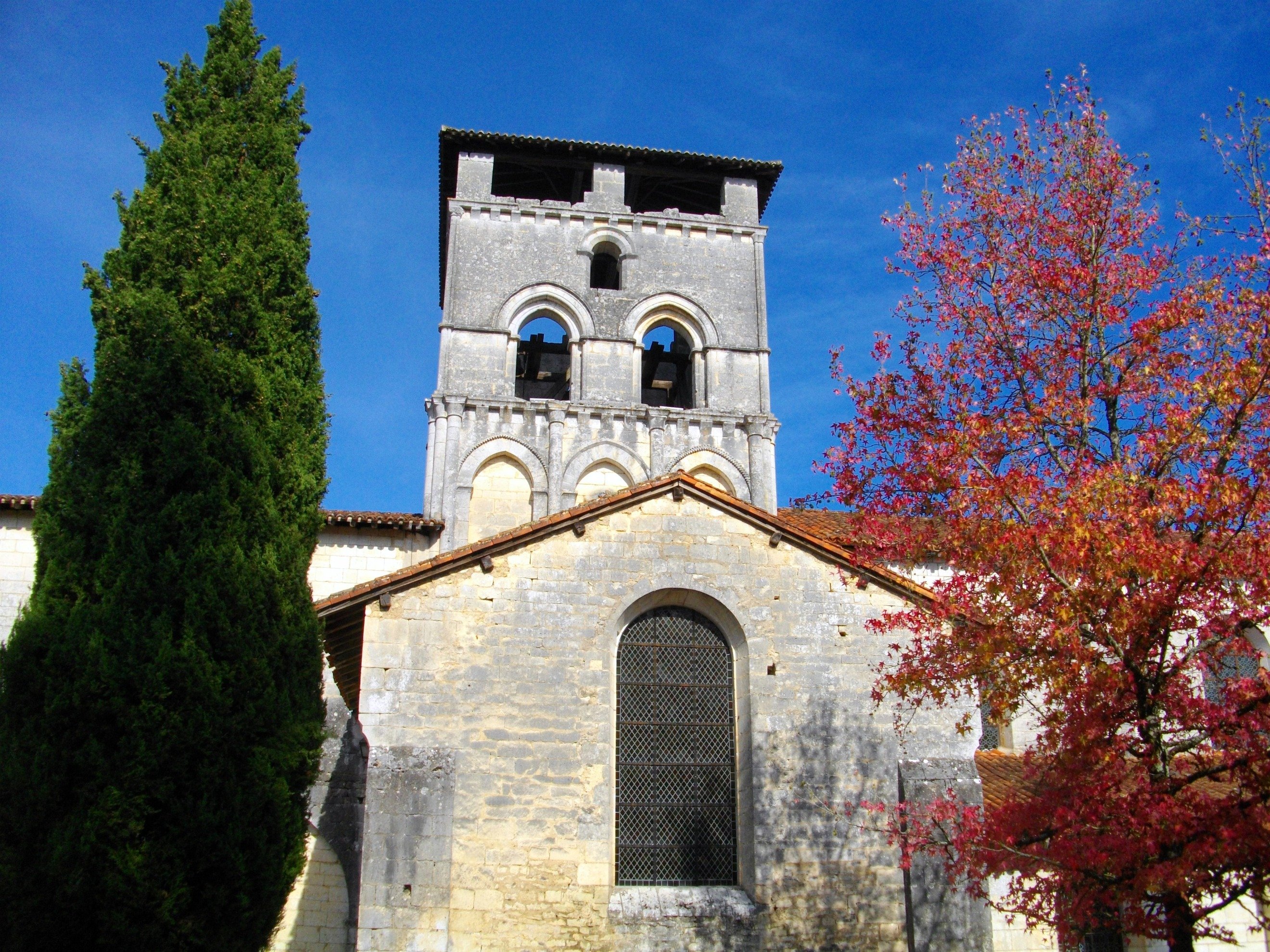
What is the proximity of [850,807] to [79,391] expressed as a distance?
28.9 ft

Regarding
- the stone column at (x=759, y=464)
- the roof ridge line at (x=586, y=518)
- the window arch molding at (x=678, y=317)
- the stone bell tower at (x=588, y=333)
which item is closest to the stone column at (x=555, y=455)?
the stone bell tower at (x=588, y=333)

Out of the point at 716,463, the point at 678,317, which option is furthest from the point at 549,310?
the point at 716,463

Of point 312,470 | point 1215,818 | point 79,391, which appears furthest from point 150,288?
point 1215,818

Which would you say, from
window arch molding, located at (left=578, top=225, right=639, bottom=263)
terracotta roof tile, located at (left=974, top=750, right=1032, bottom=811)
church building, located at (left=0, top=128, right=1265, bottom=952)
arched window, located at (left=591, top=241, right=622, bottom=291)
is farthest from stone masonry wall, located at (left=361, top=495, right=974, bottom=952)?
arched window, located at (left=591, top=241, right=622, bottom=291)

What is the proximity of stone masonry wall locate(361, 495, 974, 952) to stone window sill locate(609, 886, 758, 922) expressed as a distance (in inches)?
2.6

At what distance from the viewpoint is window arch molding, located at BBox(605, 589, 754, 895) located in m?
11.0

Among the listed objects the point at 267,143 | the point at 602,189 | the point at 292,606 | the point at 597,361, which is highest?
the point at 602,189

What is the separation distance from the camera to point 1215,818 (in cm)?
788

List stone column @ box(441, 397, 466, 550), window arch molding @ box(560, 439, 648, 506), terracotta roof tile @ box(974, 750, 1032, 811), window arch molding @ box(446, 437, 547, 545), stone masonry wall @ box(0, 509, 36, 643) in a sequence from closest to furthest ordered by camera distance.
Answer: terracotta roof tile @ box(974, 750, 1032, 811) → stone masonry wall @ box(0, 509, 36, 643) → stone column @ box(441, 397, 466, 550) → window arch molding @ box(446, 437, 547, 545) → window arch molding @ box(560, 439, 648, 506)

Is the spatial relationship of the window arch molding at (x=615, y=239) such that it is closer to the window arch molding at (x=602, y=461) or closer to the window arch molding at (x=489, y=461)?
the window arch molding at (x=602, y=461)

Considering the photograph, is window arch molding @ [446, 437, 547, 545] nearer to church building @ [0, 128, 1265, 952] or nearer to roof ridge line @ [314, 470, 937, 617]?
church building @ [0, 128, 1265, 952]

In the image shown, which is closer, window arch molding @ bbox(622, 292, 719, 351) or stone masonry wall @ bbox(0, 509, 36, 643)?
stone masonry wall @ bbox(0, 509, 36, 643)

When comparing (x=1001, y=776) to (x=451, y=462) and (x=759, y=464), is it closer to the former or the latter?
(x=759, y=464)

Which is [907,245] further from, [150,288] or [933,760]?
[150,288]
